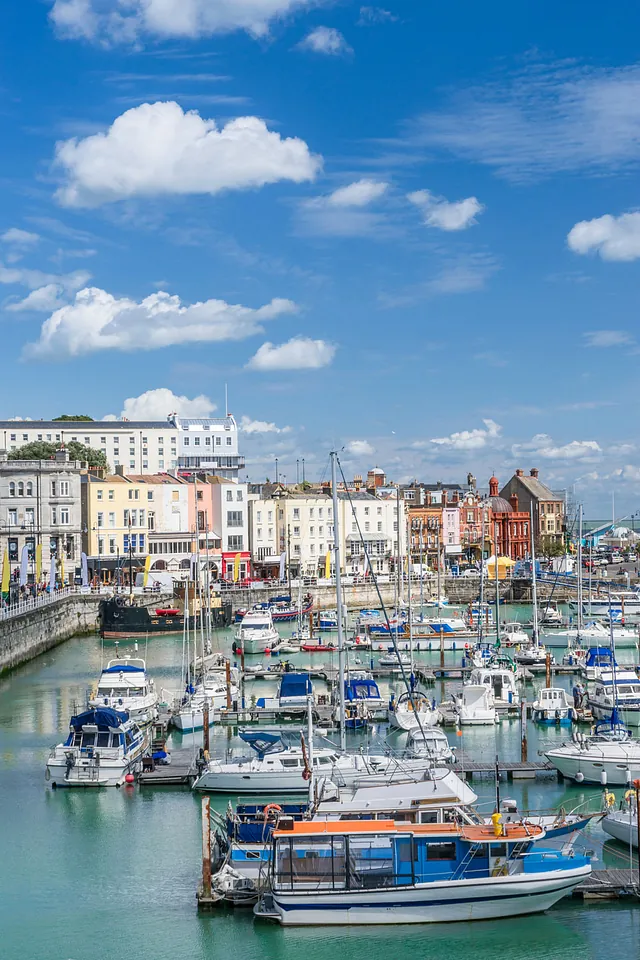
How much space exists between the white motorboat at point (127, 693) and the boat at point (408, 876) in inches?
746

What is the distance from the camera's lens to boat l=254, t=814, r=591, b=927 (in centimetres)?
2325

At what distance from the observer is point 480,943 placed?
22953 millimetres

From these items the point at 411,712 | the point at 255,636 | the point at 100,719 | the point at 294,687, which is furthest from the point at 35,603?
the point at 100,719

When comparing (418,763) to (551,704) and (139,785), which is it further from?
(551,704)

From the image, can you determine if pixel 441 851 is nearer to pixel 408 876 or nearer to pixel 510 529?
pixel 408 876

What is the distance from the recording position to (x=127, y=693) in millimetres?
44125

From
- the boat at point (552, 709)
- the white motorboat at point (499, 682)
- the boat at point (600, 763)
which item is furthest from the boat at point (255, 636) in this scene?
the boat at point (600, 763)

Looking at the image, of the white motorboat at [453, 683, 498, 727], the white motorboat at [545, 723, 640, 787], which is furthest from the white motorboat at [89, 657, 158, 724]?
the white motorboat at [545, 723, 640, 787]

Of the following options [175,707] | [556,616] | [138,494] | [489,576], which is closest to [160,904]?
[175,707]

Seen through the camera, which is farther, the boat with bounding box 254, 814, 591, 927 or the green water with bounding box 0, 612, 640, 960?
the boat with bounding box 254, 814, 591, 927

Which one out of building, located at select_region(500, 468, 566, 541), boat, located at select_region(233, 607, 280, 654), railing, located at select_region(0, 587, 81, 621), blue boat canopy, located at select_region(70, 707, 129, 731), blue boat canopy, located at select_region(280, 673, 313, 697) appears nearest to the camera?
blue boat canopy, located at select_region(70, 707, 129, 731)

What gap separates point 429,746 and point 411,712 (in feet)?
21.8

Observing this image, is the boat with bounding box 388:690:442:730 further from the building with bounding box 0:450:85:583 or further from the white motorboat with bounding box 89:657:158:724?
the building with bounding box 0:450:85:583

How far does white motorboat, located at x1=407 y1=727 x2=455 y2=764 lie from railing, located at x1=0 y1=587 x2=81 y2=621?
3025 centimetres
